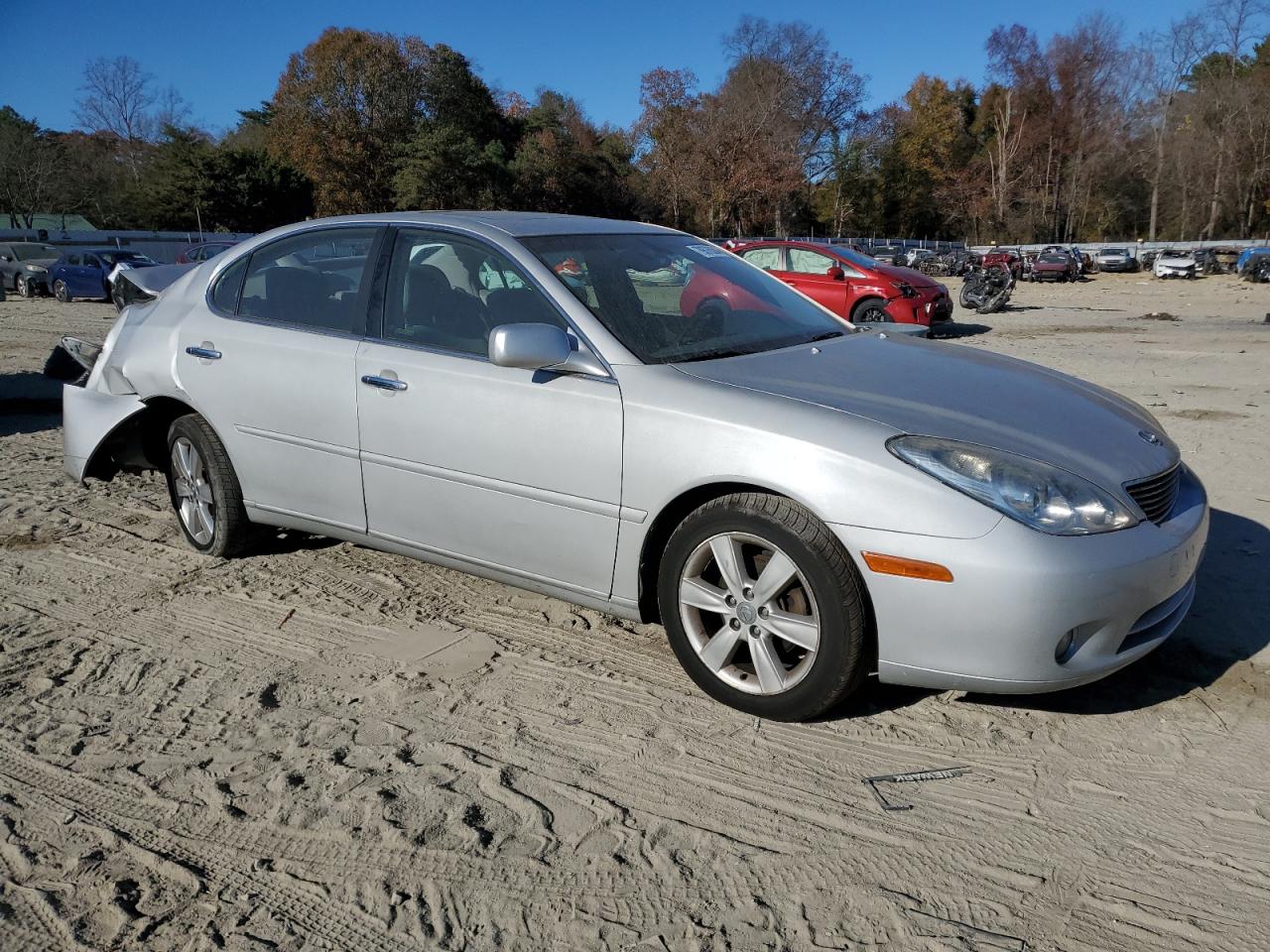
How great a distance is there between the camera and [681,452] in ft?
10.4

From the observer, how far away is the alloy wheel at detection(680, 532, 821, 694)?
10.0ft

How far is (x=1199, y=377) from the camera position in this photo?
10867 millimetres

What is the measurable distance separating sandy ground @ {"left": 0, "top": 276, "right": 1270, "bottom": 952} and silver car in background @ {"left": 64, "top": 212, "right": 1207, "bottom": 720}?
0.31m

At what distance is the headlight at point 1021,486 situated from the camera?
2844mm

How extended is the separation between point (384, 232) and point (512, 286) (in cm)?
74

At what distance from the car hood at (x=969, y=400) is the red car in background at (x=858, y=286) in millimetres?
12010

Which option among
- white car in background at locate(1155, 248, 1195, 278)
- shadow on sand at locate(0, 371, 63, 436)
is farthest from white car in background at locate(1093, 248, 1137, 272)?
shadow on sand at locate(0, 371, 63, 436)

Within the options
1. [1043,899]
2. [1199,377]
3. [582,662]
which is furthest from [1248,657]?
[1199,377]

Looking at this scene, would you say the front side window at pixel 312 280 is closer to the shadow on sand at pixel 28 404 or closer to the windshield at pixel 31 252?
the shadow on sand at pixel 28 404

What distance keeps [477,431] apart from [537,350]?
458mm

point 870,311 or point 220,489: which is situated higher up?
point 870,311

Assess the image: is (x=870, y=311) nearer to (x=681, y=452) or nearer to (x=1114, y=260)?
(x=681, y=452)

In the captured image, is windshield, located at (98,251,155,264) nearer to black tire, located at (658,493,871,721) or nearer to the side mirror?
the side mirror

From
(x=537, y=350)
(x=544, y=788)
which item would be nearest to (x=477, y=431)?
(x=537, y=350)
